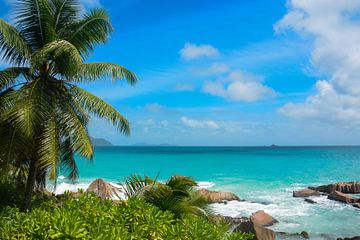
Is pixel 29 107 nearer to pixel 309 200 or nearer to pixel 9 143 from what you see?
pixel 9 143

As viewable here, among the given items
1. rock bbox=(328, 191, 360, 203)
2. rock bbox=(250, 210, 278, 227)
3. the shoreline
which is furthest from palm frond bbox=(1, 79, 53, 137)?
rock bbox=(328, 191, 360, 203)

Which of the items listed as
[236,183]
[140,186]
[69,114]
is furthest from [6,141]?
[236,183]

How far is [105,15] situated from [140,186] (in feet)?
20.8

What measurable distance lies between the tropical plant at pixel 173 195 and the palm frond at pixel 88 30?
18.5ft

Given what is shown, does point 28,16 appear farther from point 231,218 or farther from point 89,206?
point 231,218

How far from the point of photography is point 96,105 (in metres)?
12.0

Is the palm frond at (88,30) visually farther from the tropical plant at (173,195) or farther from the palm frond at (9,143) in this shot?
the tropical plant at (173,195)

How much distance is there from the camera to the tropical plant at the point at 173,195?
26.1 ft

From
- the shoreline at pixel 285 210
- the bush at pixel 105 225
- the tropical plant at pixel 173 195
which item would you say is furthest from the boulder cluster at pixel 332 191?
the bush at pixel 105 225

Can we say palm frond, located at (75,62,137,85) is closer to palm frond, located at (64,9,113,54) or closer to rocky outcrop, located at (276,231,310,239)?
palm frond, located at (64,9,113,54)

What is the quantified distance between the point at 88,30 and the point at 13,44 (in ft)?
7.53

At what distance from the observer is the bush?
4.49 m

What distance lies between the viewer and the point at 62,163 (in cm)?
1292

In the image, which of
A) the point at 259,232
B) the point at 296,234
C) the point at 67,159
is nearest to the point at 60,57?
the point at 67,159
